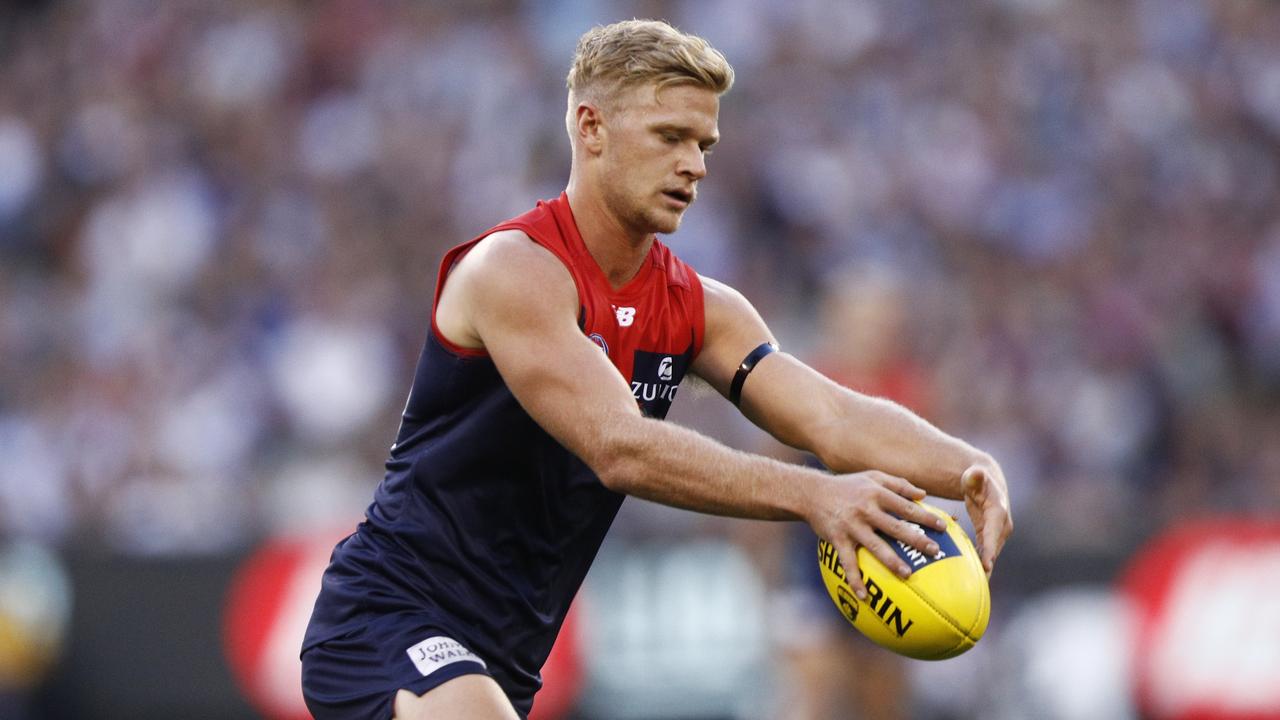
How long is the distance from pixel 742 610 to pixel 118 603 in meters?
3.71

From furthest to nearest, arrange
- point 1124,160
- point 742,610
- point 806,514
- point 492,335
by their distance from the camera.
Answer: point 1124,160 → point 742,610 → point 492,335 → point 806,514

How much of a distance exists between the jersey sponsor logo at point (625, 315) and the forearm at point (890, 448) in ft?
2.09

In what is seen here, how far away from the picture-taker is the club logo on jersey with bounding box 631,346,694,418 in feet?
17.1

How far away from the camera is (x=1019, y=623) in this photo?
10.8 metres

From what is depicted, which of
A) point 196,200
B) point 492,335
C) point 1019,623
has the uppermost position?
point 196,200

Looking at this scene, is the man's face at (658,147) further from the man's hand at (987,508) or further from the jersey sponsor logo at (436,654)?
the jersey sponsor logo at (436,654)

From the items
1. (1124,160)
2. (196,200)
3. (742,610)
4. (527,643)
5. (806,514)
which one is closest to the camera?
(806,514)

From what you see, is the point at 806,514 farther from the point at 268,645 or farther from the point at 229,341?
the point at 229,341

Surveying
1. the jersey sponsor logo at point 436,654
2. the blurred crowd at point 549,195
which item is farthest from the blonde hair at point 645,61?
the blurred crowd at point 549,195

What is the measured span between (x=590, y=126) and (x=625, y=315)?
1.77ft

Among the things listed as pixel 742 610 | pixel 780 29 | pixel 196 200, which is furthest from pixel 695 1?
pixel 742 610

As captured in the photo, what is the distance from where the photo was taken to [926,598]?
4.62 metres

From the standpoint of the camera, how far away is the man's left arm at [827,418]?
525 centimetres

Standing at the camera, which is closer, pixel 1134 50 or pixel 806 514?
pixel 806 514
